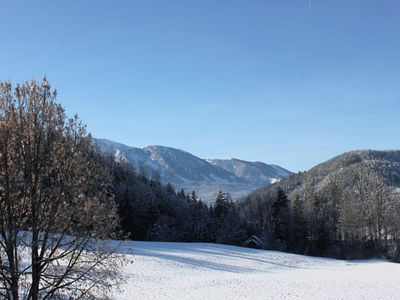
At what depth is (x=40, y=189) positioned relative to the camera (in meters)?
9.52

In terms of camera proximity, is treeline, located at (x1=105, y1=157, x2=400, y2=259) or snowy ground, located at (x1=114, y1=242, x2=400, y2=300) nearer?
snowy ground, located at (x1=114, y1=242, x2=400, y2=300)

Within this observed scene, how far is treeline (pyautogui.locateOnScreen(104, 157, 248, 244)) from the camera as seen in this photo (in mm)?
73875

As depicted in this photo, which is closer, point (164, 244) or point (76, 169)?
point (76, 169)

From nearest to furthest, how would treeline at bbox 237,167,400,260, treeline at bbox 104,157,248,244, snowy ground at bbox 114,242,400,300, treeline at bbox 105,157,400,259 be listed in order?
snowy ground at bbox 114,242,400,300 → treeline at bbox 104,157,248,244 → treeline at bbox 105,157,400,259 → treeline at bbox 237,167,400,260

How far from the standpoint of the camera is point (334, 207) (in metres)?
84.1

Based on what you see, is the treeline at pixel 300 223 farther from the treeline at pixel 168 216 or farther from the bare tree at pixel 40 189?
the bare tree at pixel 40 189

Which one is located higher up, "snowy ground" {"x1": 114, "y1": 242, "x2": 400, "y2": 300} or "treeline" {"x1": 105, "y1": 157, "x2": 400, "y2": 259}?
"treeline" {"x1": 105, "y1": 157, "x2": 400, "y2": 259}

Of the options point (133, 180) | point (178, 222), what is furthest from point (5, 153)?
point (133, 180)

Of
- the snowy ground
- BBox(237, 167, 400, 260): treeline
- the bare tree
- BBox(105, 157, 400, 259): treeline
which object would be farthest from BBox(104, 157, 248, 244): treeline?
the bare tree

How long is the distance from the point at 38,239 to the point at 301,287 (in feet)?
74.9

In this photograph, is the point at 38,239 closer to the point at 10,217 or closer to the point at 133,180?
the point at 10,217

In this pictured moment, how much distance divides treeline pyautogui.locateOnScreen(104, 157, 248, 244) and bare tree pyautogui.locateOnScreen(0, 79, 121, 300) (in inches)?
2243

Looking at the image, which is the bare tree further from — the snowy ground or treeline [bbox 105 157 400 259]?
treeline [bbox 105 157 400 259]

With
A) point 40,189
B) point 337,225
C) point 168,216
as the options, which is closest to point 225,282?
point 40,189
